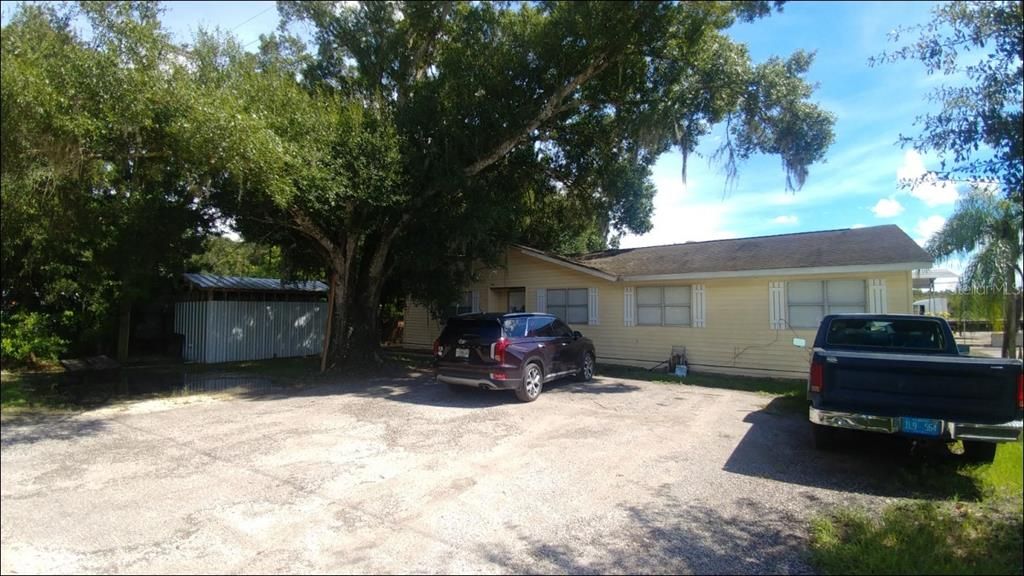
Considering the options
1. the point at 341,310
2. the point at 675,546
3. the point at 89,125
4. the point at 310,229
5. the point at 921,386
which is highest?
the point at 89,125

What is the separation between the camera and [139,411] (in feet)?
30.1

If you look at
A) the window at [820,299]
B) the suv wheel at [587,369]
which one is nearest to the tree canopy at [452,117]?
the window at [820,299]

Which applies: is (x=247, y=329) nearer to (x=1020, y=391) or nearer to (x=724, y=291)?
(x=724, y=291)

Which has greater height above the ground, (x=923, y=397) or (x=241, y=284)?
(x=241, y=284)

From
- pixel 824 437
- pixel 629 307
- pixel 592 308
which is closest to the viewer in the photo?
pixel 824 437

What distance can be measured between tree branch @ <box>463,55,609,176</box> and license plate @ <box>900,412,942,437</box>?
9.72m

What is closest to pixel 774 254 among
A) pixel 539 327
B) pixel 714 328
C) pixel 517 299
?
pixel 714 328

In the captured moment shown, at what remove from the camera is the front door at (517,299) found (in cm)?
1883

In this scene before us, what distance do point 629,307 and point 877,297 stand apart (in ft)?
20.1

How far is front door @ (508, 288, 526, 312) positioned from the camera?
18.8 meters

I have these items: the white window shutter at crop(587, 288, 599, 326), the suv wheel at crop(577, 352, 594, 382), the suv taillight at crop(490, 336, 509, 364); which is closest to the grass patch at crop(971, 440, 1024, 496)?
the suv taillight at crop(490, 336, 509, 364)

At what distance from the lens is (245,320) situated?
719 inches

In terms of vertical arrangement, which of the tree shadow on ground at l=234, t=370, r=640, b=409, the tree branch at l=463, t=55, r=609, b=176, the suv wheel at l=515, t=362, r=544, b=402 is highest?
the tree branch at l=463, t=55, r=609, b=176

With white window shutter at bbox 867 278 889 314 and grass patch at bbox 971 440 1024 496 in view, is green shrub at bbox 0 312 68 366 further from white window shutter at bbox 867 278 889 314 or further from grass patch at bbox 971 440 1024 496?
white window shutter at bbox 867 278 889 314
